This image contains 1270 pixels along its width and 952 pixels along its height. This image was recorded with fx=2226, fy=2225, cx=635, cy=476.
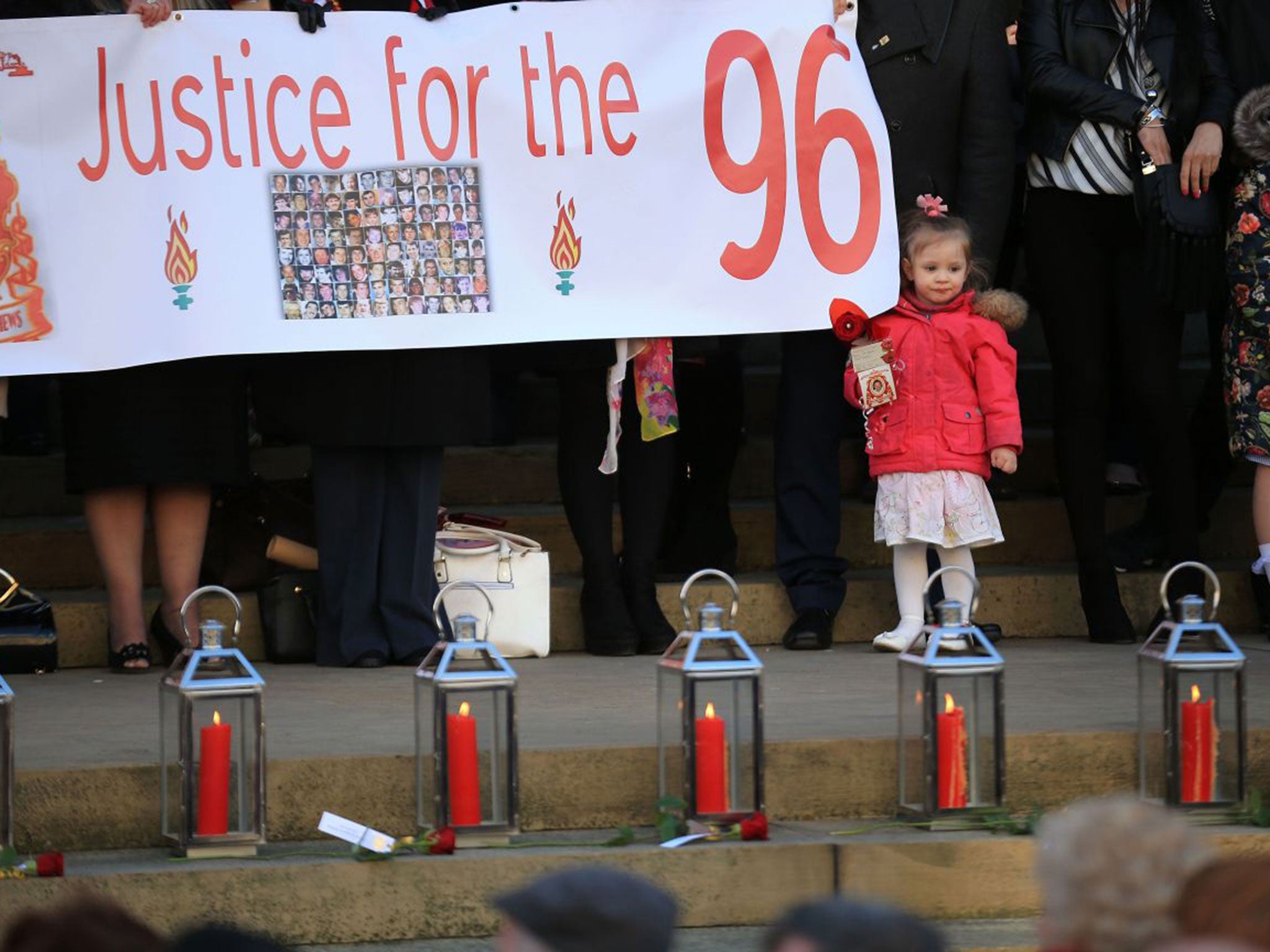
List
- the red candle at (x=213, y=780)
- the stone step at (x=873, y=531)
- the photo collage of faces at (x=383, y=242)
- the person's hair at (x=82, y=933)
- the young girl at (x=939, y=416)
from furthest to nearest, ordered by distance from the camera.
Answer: the stone step at (x=873, y=531) → the young girl at (x=939, y=416) → the photo collage of faces at (x=383, y=242) → the red candle at (x=213, y=780) → the person's hair at (x=82, y=933)

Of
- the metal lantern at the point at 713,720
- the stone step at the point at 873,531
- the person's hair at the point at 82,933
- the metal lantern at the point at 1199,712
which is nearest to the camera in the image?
the person's hair at the point at 82,933

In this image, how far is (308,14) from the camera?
596 cm

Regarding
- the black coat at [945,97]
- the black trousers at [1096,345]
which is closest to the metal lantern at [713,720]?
the black trousers at [1096,345]

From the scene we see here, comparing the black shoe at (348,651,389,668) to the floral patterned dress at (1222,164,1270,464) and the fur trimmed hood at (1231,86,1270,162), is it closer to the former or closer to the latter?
the floral patterned dress at (1222,164,1270,464)

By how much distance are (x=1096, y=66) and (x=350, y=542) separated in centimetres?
249

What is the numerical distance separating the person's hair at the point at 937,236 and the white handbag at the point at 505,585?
133 centimetres

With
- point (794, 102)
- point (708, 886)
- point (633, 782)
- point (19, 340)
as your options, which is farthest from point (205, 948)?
point (794, 102)

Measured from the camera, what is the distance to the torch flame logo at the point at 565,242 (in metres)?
6.09

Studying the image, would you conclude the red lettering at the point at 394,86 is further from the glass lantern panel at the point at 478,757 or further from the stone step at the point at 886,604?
the glass lantern panel at the point at 478,757

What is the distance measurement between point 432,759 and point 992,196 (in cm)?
269

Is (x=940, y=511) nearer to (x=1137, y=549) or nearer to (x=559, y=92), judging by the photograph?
(x=1137, y=549)

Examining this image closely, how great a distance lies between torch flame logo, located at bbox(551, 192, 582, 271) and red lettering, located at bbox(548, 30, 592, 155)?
15 cm

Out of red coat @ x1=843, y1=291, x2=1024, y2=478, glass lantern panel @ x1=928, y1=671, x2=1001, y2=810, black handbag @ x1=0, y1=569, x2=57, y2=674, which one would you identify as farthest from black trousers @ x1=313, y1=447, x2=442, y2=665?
glass lantern panel @ x1=928, y1=671, x2=1001, y2=810

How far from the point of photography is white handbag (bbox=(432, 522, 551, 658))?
610 centimetres
